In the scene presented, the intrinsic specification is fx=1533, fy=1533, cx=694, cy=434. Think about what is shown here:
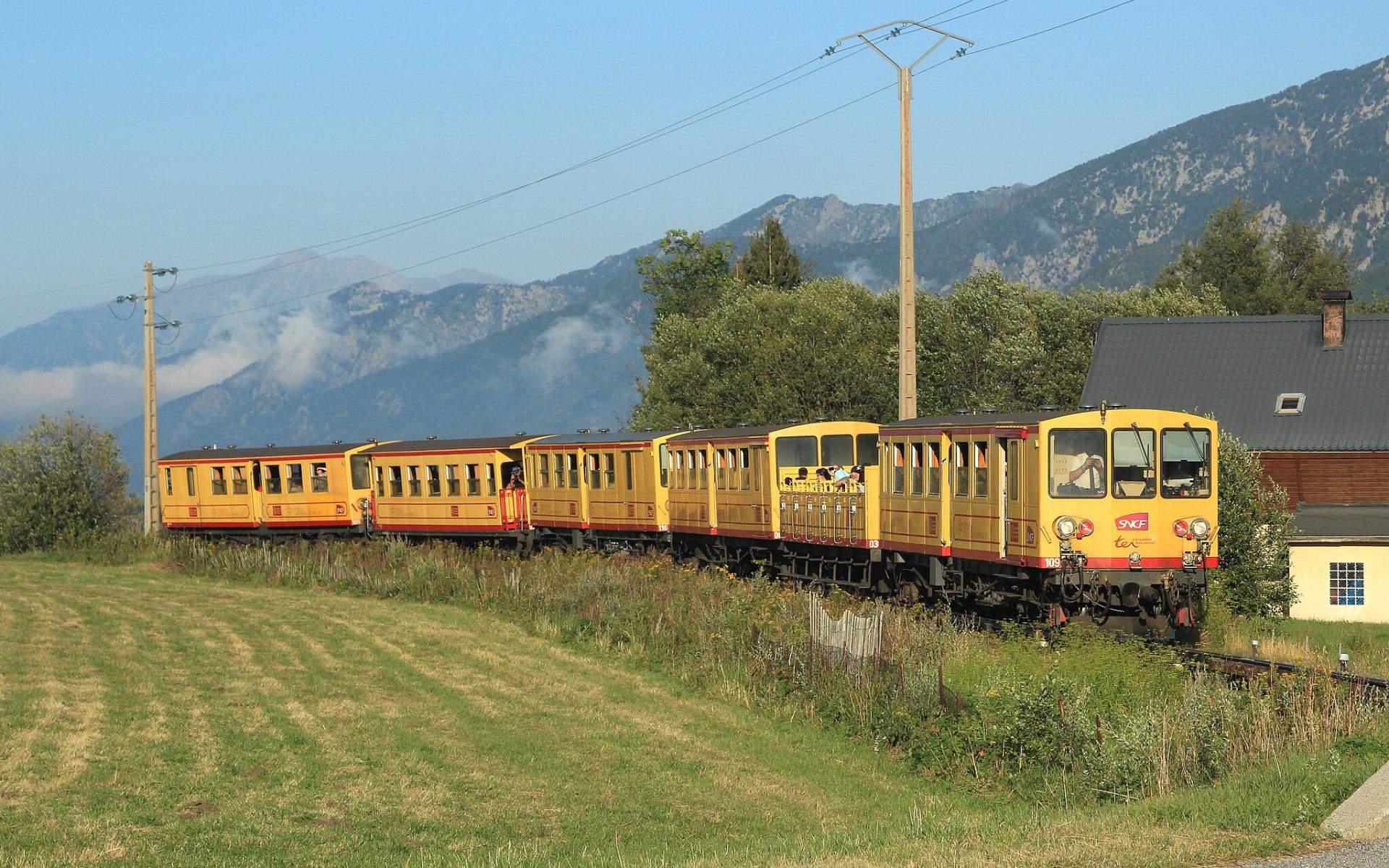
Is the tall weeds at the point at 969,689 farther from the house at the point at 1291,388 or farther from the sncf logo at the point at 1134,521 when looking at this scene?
the house at the point at 1291,388

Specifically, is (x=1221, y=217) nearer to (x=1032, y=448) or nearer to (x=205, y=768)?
(x=1032, y=448)

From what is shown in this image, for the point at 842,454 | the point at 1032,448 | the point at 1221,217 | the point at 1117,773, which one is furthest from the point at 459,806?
the point at 1221,217

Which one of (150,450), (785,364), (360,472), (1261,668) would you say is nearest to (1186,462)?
(1261,668)

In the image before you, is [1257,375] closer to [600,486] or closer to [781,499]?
[600,486]

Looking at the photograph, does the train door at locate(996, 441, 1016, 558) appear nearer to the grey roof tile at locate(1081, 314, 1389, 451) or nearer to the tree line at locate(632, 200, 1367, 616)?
the grey roof tile at locate(1081, 314, 1389, 451)

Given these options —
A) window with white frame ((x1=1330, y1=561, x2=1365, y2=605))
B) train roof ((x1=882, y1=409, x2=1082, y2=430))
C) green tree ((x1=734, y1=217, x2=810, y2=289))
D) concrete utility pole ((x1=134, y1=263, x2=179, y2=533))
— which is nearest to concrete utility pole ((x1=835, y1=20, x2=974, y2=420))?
train roof ((x1=882, y1=409, x2=1082, y2=430))

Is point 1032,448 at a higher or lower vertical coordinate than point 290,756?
higher

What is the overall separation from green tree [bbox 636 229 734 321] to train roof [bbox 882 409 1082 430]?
89.1 metres

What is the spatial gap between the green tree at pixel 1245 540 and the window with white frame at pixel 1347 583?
665cm

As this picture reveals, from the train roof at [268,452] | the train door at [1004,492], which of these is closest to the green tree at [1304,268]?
the train roof at [268,452]

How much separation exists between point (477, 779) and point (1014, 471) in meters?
11.4

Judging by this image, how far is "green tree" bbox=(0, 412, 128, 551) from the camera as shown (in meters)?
63.9

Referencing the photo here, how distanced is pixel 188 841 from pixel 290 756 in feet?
13.3

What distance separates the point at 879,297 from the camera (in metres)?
81.2
